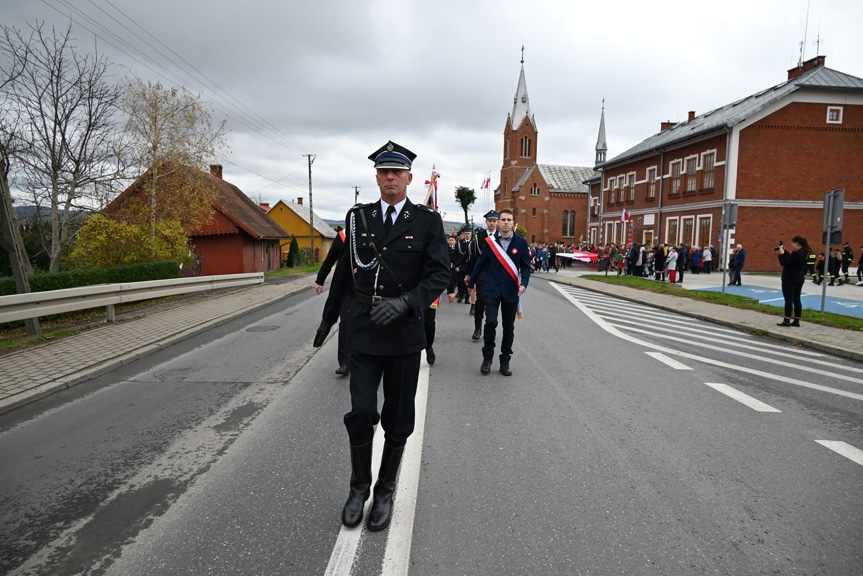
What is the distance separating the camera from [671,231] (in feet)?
117

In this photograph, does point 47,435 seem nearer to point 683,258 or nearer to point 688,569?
point 688,569

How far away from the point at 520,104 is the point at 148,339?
80639 mm

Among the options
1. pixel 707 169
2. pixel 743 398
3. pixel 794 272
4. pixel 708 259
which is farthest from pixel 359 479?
pixel 707 169

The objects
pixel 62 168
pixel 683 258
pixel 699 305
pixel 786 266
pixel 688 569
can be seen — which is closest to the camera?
pixel 688 569

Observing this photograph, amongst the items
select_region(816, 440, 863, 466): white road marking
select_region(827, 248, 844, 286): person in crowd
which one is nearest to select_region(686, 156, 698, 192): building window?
select_region(827, 248, 844, 286): person in crowd

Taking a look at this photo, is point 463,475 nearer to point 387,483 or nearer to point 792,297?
point 387,483

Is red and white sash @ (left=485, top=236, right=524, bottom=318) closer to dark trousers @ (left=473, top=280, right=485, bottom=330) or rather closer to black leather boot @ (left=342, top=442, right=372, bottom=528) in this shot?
dark trousers @ (left=473, top=280, right=485, bottom=330)

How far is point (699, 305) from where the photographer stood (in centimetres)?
1507

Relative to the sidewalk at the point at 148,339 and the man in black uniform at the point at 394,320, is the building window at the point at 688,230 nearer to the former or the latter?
the sidewalk at the point at 148,339

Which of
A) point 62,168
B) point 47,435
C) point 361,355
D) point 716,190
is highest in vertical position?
point 716,190

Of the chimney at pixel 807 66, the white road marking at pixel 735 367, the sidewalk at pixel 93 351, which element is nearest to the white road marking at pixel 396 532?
the sidewalk at pixel 93 351

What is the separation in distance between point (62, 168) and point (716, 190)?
31803mm

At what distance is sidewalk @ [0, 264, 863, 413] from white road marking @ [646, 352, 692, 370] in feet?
10.2

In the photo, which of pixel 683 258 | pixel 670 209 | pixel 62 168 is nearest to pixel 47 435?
pixel 62 168
